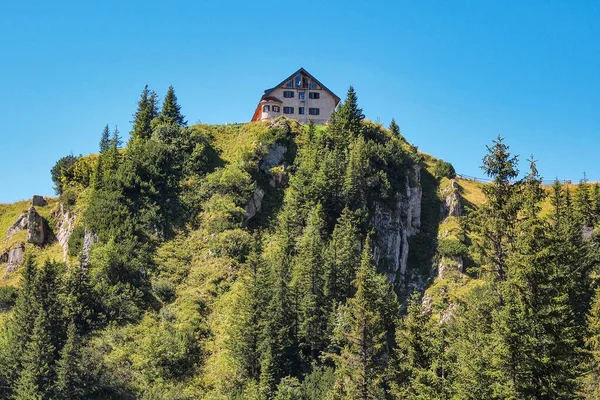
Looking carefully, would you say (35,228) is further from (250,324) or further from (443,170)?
(443,170)

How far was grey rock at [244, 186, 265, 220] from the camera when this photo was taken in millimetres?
68375

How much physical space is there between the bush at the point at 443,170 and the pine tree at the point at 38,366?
60.2 m

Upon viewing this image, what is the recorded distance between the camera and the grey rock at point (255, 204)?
68375mm

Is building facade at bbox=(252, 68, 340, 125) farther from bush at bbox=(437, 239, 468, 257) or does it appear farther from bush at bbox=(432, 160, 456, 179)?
bush at bbox=(437, 239, 468, 257)

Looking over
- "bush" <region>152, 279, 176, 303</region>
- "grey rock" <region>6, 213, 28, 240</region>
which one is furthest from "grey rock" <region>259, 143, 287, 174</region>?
"grey rock" <region>6, 213, 28, 240</region>

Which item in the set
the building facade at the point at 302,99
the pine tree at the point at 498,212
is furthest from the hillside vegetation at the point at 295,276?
the building facade at the point at 302,99

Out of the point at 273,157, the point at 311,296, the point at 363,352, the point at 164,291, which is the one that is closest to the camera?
the point at 363,352

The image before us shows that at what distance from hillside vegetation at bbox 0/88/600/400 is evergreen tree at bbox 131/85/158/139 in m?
0.32

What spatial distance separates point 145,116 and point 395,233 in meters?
39.6

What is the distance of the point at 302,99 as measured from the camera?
88938mm

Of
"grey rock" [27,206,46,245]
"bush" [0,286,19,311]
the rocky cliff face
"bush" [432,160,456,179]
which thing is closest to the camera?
"bush" [0,286,19,311]

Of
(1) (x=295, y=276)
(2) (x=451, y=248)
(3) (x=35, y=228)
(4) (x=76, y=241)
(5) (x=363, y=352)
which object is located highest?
(3) (x=35, y=228)

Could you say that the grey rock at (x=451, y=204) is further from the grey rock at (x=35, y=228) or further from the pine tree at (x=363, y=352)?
the grey rock at (x=35, y=228)

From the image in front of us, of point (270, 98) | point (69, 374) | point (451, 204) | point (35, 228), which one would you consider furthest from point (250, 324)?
point (270, 98)
